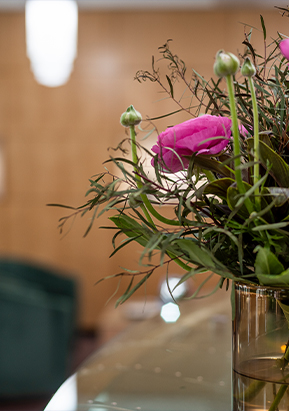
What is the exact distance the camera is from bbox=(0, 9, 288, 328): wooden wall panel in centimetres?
480

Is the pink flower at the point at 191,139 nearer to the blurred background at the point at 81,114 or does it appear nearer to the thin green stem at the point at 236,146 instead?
the thin green stem at the point at 236,146

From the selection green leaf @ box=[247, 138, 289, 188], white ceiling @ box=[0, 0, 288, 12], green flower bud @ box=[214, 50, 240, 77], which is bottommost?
green leaf @ box=[247, 138, 289, 188]

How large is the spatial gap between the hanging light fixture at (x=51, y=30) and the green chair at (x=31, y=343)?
66.6 inches

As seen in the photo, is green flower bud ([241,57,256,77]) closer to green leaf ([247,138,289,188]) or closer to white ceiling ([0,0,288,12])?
green leaf ([247,138,289,188])

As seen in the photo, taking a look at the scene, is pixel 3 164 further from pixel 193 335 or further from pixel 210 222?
pixel 210 222

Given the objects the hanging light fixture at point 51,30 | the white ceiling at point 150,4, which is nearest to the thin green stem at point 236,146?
the hanging light fixture at point 51,30

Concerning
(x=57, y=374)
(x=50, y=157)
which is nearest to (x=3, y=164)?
(x=50, y=157)

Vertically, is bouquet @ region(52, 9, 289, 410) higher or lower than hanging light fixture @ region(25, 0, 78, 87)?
lower

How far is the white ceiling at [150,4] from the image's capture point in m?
4.55

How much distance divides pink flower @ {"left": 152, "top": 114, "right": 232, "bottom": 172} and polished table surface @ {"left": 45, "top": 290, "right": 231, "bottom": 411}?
1.42ft

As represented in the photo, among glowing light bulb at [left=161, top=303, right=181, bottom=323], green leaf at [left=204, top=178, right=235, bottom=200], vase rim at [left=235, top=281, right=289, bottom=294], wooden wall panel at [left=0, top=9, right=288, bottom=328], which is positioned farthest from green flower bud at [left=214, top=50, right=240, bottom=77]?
wooden wall panel at [left=0, top=9, right=288, bottom=328]

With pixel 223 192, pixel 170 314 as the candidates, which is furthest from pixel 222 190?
pixel 170 314

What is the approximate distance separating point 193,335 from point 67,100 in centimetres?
412

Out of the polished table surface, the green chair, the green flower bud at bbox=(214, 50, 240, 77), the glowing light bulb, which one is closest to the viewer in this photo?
the green flower bud at bbox=(214, 50, 240, 77)
